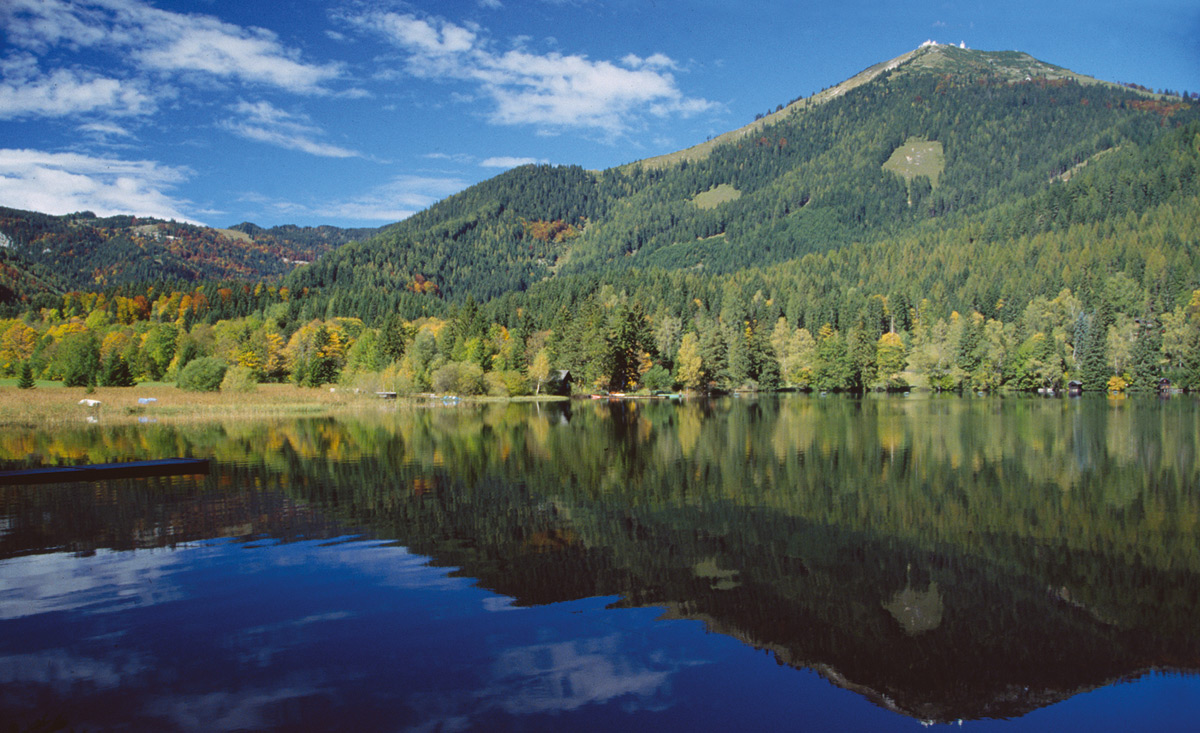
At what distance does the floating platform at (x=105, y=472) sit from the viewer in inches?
1046

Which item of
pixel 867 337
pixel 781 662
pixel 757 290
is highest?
pixel 757 290

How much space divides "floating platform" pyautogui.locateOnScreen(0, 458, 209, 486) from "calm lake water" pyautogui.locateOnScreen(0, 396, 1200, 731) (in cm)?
109

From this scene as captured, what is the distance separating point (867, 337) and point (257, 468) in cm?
11335

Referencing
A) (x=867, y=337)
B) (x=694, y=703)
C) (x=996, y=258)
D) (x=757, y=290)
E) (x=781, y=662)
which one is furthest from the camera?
(x=757, y=290)

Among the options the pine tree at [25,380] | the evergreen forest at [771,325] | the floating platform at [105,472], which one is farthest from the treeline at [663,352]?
the floating platform at [105,472]

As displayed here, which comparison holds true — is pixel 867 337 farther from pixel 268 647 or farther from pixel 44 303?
pixel 44 303

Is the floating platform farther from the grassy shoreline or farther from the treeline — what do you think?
the treeline

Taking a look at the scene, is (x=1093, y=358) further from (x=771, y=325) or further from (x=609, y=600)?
(x=609, y=600)

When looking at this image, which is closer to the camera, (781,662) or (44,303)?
(781,662)

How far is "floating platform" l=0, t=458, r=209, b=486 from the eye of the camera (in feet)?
87.1

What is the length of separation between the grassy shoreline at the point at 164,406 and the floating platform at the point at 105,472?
33.7 m

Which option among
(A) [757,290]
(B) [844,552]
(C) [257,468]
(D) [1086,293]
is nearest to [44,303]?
(A) [757,290]

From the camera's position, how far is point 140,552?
1700cm

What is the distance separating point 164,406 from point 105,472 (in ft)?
155
